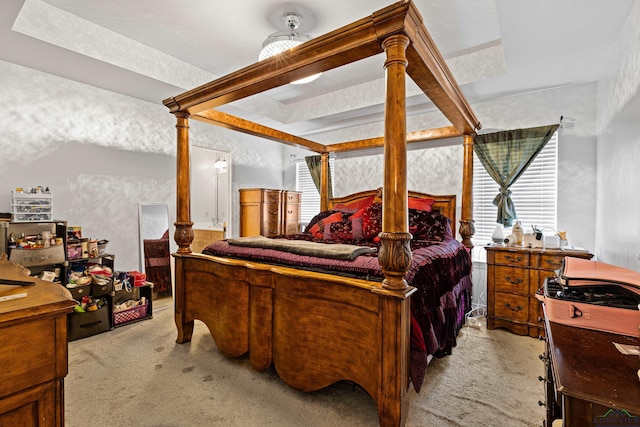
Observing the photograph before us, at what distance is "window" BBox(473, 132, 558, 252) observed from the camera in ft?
10.9

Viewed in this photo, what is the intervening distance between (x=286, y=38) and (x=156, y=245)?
2.92 metres

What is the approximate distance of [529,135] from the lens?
334 centimetres

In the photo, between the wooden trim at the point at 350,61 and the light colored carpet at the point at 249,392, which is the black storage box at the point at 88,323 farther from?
the wooden trim at the point at 350,61

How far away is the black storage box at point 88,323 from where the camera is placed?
8.99 ft

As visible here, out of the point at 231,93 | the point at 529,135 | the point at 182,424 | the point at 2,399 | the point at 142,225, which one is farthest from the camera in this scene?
the point at 142,225

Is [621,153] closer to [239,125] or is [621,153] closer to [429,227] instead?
[429,227]

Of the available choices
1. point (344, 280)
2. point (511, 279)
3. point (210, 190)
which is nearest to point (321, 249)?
point (344, 280)

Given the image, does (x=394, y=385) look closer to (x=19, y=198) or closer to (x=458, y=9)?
(x=458, y=9)

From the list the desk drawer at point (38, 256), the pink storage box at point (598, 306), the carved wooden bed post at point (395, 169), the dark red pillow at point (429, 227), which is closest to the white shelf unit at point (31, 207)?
the desk drawer at point (38, 256)

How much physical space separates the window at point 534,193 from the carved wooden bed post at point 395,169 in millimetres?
2633

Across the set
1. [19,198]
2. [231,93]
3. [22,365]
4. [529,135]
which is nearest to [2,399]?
[22,365]

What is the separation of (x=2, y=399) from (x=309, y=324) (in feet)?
4.24

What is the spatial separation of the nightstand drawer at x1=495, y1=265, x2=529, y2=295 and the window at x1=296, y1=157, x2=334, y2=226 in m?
3.09

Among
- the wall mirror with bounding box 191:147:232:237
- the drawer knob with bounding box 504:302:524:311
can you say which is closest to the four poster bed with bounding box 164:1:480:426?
the drawer knob with bounding box 504:302:524:311
